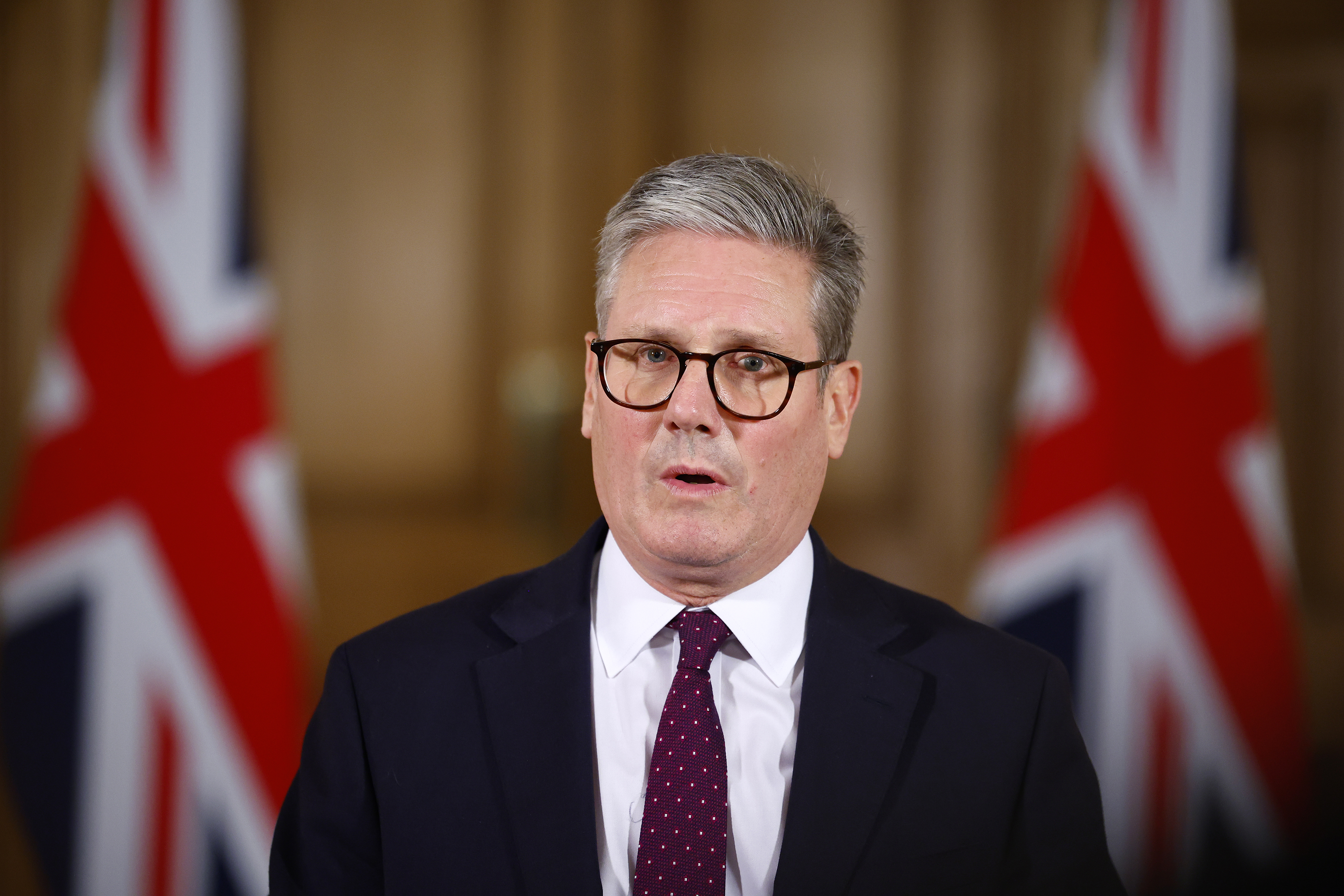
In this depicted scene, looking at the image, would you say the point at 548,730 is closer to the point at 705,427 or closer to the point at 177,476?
the point at 705,427

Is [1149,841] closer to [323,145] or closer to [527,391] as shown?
[527,391]

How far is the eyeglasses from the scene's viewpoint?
882 millimetres

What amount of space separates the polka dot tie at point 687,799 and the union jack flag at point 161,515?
49.4 inches

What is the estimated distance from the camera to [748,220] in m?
0.90

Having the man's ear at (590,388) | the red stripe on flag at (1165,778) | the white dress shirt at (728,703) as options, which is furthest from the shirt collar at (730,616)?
the red stripe on flag at (1165,778)

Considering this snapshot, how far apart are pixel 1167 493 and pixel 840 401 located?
124cm

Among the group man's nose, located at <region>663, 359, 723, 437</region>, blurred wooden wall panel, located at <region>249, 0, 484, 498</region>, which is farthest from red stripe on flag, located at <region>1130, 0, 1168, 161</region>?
man's nose, located at <region>663, 359, 723, 437</region>

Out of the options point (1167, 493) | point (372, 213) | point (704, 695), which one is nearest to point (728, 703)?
point (704, 695)

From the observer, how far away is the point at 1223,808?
6.48ft

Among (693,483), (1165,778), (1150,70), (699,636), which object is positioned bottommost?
(1165,778)

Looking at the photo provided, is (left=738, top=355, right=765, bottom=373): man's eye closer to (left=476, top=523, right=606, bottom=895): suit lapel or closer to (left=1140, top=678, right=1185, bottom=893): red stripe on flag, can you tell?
(left=476, top=523, right=606, bottom=895): suit lapel

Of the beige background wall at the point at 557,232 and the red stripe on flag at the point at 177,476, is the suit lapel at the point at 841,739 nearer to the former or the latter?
the beige background wall at the point at 557,232

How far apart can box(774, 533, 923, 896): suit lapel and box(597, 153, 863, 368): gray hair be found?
0.80 feet

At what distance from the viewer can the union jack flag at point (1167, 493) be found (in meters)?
1.96
